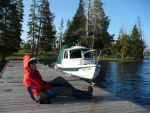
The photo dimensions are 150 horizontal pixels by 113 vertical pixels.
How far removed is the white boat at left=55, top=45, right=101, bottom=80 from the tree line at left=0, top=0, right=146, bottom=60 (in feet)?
30.6

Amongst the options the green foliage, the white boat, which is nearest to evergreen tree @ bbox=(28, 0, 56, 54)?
the green foliage

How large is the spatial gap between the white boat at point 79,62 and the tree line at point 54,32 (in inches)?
367

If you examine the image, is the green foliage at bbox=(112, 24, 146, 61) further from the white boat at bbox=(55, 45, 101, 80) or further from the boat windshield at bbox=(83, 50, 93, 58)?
the white boat at bbox=(55, 45, 101, 80)

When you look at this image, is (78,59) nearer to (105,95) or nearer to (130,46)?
(105,95)

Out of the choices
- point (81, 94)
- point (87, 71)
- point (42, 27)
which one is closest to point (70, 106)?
point (81, 94)

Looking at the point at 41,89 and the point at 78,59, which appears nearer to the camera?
the point at 41,89

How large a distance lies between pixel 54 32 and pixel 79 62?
48.0 meters

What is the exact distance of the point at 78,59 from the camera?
23.0m

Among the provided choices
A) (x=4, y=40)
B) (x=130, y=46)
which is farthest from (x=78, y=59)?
(x=130, y=46)

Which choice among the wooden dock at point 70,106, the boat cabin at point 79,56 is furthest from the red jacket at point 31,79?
the boat cabin at point 79,56

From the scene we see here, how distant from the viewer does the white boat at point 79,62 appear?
837 inches

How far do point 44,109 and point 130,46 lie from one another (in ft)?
237

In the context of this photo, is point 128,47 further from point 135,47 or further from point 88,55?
point 88,55

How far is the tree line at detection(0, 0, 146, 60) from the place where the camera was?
38250mm
